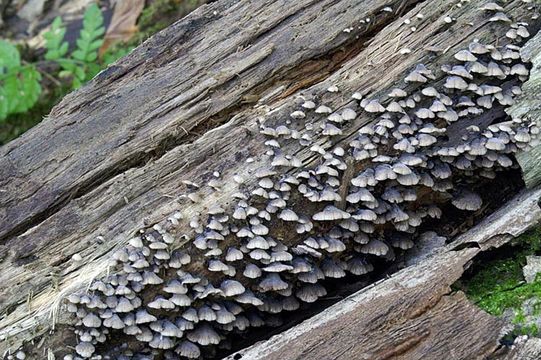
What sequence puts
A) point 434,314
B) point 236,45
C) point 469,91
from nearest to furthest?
point 434,314
point 469,91
point 236,45

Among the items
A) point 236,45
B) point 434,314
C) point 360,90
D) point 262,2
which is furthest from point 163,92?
point 434,314

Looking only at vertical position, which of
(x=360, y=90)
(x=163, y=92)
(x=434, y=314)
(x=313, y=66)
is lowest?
(x=434, y=314)

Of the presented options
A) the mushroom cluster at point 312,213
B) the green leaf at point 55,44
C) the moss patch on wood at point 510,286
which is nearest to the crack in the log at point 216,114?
the mushroom cluster at point 312,213

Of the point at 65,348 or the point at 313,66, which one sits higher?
the point at 313,66

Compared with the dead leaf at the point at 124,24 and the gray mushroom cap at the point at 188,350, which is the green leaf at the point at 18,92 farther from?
the gray mushroom cap at the point at 188,350

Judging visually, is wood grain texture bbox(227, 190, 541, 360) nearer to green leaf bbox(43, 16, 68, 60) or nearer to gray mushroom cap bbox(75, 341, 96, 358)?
gray mushroom cap bbox(75, 341, 96, 358)

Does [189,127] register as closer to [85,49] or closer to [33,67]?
[85,49]

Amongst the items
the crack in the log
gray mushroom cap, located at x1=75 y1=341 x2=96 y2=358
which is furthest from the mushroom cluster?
the crack in the log

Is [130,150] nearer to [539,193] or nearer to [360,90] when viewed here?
[360,90]
